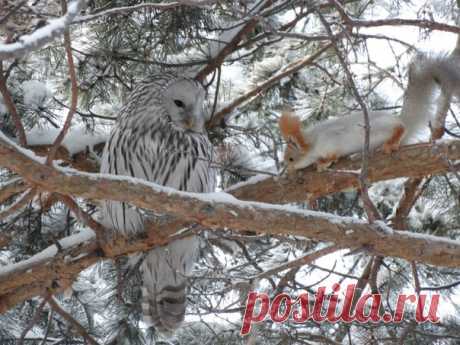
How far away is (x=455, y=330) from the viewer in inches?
152

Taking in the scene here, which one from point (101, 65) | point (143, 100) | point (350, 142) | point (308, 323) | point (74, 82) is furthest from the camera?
point (101, 65)

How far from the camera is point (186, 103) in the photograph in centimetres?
406

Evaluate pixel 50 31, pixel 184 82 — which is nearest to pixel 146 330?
pixel 184 82

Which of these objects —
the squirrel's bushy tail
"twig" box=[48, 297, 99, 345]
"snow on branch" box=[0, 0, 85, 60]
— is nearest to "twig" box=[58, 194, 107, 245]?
"twig" box=[48, 297, 99, 345]

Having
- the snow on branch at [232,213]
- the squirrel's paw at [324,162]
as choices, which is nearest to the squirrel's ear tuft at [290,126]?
the squirrel's paw at [324,162]

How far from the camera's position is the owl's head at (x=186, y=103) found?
13.1 feet

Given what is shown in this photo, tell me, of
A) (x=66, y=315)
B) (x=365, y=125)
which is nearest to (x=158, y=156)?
(x=66, y=315)

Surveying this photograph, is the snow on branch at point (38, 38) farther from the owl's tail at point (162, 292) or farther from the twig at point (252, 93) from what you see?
the twig at point (252, 93)

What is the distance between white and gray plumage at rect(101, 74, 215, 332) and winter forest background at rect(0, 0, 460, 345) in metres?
0.15

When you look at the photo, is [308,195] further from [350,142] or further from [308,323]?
[308,323]

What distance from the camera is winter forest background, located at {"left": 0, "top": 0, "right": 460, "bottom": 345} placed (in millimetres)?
2764

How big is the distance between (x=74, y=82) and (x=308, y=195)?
52.4 inches

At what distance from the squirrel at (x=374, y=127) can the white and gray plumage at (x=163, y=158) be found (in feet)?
1.76

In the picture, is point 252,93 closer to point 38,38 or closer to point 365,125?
point 365,125
